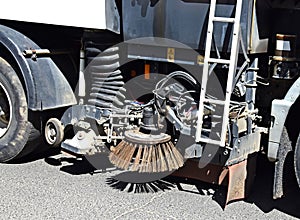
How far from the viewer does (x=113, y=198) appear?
4113mm

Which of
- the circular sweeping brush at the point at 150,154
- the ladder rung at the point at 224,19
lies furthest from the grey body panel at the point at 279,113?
the circular sweeping brush at the point at 150,154

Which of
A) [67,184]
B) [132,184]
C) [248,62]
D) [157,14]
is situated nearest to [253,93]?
[248,62]

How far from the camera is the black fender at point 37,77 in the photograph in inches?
168

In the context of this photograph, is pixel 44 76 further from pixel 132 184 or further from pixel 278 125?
pixel 278 125

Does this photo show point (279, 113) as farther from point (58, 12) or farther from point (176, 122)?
point (58, 12)

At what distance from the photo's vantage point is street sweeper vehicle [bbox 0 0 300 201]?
146 inches

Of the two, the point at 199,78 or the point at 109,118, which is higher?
the point at 199,78

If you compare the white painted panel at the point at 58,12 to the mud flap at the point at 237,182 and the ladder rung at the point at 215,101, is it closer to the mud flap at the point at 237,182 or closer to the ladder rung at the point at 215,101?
the ladder rung at the point at 215,101

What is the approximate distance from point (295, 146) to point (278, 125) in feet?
0.73

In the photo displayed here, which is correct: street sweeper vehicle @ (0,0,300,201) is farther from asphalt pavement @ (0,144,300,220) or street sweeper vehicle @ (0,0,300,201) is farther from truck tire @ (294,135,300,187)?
asphalt pavement @ (0,144,300,220)

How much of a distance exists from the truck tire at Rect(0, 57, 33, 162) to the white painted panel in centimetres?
48

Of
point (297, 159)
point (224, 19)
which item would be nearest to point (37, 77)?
point (224, 19)

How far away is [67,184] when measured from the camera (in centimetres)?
438

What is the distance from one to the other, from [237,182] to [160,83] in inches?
36.0
